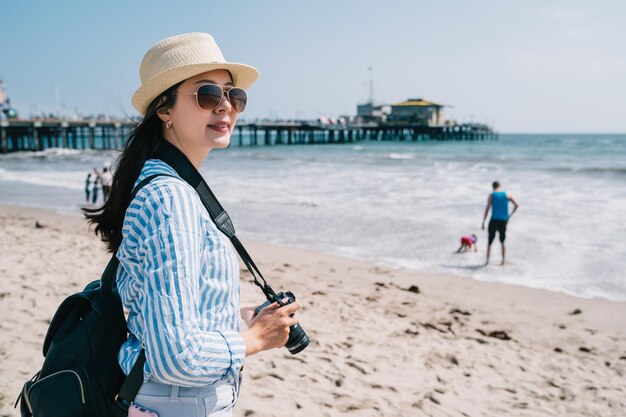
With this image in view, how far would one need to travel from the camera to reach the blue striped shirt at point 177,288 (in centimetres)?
116

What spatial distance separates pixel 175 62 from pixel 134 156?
278mm

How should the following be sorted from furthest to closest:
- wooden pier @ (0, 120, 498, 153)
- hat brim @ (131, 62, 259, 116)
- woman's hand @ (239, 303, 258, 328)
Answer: wooden pier @ (0, 120, 498, 153) → woman's hand @ (239, 303, 258, 328) → hat brim @ (131, 62, 259, 116)

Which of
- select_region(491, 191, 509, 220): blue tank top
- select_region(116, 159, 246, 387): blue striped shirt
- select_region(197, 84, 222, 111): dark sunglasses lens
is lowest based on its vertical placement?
select_region(491, 191, 509, 220): blue tank top

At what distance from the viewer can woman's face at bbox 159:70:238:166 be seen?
56.9 inches

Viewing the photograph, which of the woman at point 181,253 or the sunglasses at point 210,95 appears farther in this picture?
the sunglasses at point 210,95

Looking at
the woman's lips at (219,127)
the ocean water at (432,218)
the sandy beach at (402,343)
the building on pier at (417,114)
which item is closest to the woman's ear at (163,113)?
the woman's lips at (219,127)

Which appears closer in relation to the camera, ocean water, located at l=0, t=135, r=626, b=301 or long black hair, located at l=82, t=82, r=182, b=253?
long black hair, located at l=82, t=82, r=182, b=253

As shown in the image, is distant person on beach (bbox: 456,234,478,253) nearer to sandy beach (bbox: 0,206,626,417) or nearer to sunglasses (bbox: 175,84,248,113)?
sandy beach (bbox: 0,206,626,417)

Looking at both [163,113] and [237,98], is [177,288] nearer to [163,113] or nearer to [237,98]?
[163,113]

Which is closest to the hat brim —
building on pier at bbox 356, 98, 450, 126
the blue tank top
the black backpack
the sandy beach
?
the black backpack

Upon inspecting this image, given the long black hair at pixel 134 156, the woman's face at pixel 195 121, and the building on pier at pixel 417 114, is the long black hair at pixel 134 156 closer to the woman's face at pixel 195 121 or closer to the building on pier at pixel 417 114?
the woman's face at pixel 195 121

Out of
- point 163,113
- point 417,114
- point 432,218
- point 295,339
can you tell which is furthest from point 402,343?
point 417,114

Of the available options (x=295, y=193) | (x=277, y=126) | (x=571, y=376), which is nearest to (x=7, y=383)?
(x=571, y=376)

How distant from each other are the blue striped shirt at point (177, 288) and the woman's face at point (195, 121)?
0.49 feet
